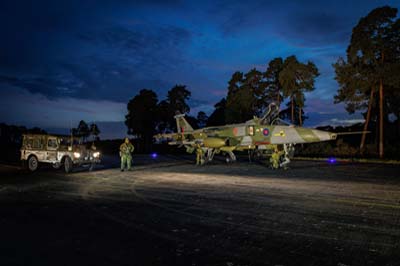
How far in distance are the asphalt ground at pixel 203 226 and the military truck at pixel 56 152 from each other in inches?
224

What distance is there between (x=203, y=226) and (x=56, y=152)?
13524 millimetres

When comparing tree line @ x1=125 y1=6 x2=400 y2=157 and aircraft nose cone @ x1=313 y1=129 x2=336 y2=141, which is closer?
aircraft nose cone @ x1=313 y1=129 x2=336 y2=141

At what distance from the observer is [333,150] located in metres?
28.5

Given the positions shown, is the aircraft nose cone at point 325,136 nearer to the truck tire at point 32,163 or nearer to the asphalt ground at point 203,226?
the asphalt ground at point 203,226

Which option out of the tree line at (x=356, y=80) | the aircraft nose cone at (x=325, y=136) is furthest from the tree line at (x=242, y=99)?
the aircraft nose cone at (x=325, y=136)

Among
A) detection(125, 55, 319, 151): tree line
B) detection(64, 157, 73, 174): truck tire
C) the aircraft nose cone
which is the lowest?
detection(64, 157, 73, 174): truck tire

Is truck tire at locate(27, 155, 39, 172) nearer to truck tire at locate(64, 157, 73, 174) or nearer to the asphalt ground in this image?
truck tire at locate(64, 157, 73, 174)

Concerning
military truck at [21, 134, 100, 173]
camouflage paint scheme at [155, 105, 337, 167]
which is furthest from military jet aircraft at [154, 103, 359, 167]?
military truck at [21, 134, 100, 173]

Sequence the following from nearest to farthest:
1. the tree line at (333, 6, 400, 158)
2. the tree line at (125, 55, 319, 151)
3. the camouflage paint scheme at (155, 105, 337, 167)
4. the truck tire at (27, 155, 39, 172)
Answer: the camouflage paint scheme at (155, 105, 337, 167) < the truck tire at (27, 155, 39, 172) < the tree line at (333, 6, 400, 158) < the tree line at (125, 55, 319, 151)

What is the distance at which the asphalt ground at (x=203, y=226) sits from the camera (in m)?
4.48

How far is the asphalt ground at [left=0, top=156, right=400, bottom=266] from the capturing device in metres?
4.48

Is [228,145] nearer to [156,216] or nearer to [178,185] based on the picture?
[178,185]

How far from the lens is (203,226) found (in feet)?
19.9

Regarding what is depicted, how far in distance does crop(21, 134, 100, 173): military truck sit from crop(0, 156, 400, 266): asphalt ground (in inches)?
224
